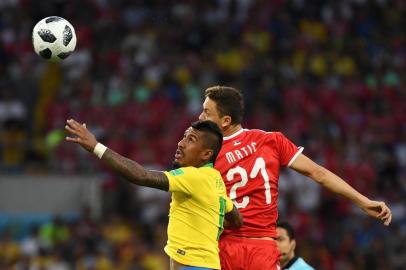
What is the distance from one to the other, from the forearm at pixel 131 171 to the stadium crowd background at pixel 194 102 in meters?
8.38

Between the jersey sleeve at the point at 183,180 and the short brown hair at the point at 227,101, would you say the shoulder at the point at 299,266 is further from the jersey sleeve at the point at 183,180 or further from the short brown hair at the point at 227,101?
the jersey sleeve at the point at 183,180

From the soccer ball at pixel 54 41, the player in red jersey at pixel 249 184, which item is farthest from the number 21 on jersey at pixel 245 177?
the soccer ball at pixel 54 41

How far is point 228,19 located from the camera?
69.6ft

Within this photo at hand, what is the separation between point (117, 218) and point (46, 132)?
2858 mm

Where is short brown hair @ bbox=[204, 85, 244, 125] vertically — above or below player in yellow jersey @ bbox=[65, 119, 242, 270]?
above

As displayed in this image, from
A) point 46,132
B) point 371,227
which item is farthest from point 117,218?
point 371,227

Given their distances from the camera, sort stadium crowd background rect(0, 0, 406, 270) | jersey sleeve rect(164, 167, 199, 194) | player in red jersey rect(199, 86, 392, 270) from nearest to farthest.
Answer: jersey sleeve rect(164, 167, 199, 194)
player in red jersey rect(199, 86, 392, 270)
stadium crowd background rect(0, 0, 406, 270)

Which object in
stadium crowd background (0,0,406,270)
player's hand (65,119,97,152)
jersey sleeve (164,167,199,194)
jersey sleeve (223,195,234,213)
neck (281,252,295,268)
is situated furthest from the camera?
stadium crowd background (0,0,406,270)

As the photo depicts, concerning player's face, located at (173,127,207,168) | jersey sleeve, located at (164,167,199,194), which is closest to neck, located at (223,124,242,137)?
player's face, located at (173,127,207,168)

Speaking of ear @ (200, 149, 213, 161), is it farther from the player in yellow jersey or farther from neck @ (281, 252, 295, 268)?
neck @ (281, 252, 295, 268)

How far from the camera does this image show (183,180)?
279 inches

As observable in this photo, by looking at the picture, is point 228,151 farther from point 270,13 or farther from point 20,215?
point 270,13

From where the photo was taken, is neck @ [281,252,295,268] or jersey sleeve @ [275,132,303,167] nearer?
jersey sleeve @ [275,132,303,167]

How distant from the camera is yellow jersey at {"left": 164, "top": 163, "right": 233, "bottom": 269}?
7207 mm
